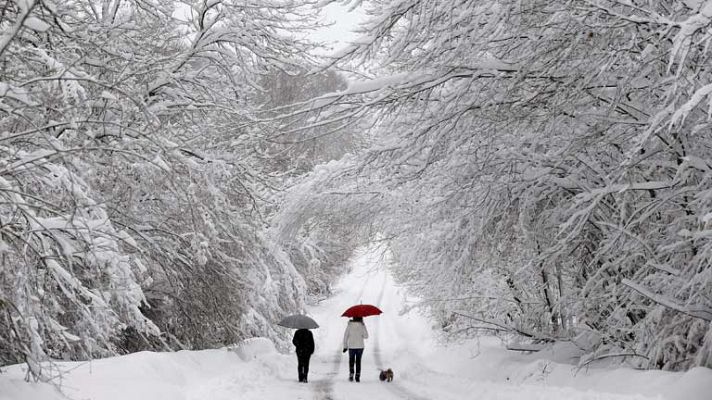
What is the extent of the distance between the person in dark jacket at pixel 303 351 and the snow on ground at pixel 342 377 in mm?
253

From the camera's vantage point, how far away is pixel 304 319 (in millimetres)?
15359

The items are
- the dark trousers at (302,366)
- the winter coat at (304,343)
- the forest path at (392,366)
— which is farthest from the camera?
the winter coat at (304,343)

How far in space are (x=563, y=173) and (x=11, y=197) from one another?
665 centimetres

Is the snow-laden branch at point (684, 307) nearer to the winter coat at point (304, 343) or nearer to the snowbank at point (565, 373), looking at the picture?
the snowbank at point (565, 373)

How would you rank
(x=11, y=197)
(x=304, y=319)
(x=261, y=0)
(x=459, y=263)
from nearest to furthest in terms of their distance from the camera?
(x=11, y=197), (x=459, y=263), (x=261, y=0), (x=304, y=319)

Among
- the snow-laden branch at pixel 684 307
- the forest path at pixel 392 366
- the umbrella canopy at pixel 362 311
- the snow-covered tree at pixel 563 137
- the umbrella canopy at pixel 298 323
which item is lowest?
the forest path at pixel 392 366

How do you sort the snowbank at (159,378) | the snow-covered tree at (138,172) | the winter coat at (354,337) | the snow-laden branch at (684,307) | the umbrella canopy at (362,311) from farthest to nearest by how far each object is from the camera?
the umbrella canopy at (362,311), the winter coat at (354,337), the snow-laden branch at (684,307), the snowbank at (159,378), the snow-covered tree at (138,172)

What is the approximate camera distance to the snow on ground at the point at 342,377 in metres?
7.73

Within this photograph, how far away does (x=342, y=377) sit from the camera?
16266 millimetres

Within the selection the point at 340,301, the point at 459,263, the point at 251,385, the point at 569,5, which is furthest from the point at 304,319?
the point at 340,301

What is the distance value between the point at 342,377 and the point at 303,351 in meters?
2.21

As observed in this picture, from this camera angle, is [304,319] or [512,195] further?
[304,319]

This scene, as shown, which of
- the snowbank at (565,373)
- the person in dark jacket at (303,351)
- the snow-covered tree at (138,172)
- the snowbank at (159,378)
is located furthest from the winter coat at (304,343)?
the snowbank at (565,373)

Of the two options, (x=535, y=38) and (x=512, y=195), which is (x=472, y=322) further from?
(x=535, y=38)
